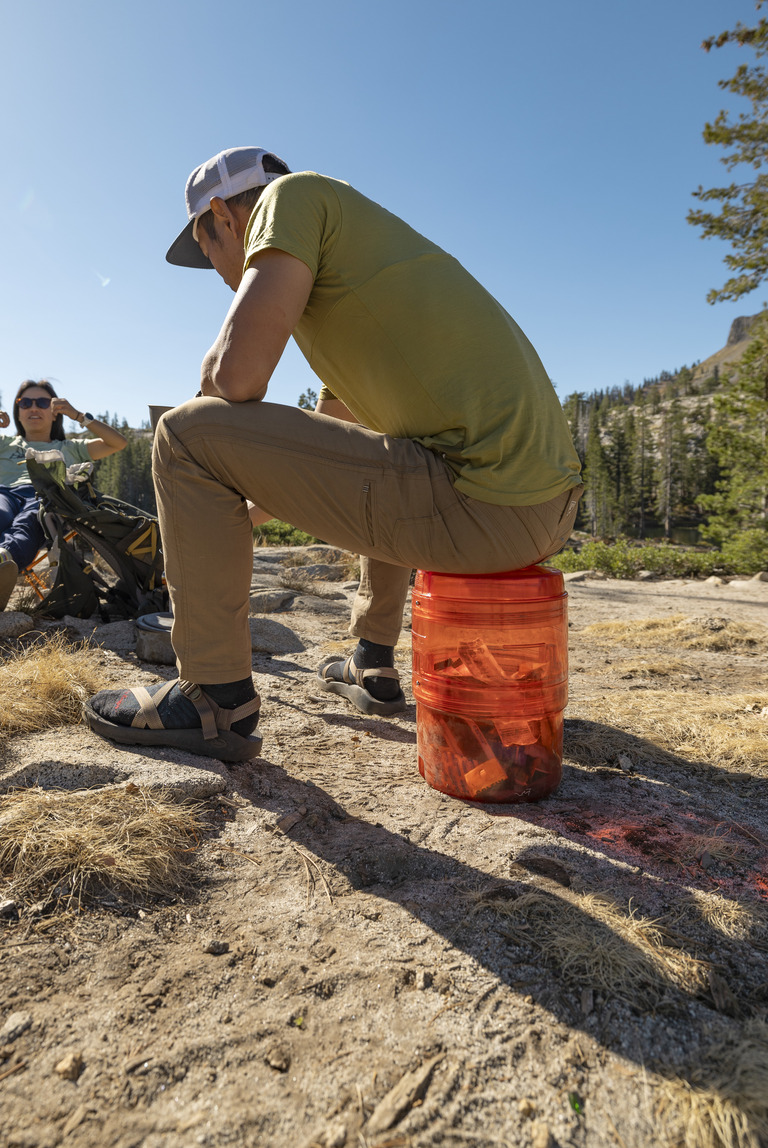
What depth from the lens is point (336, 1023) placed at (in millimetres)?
1034

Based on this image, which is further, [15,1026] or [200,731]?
[200,731]

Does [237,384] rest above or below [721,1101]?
above

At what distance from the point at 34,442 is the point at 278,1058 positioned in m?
5.16

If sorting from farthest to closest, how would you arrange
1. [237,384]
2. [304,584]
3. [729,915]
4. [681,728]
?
1. [304,584]
2. [681,728]
3. [237,384]
4. [729,915]

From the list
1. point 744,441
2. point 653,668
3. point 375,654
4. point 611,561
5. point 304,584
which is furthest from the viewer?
point 744,441

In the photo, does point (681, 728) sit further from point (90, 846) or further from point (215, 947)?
point (90, 846)

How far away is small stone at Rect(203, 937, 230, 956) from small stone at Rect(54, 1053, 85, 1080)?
274 millimetres

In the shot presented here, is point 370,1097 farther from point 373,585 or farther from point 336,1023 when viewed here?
point 373,585

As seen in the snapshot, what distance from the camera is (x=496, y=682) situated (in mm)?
1795

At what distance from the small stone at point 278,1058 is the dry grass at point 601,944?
18.4 inches

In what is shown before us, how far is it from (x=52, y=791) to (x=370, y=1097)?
3.74 feet

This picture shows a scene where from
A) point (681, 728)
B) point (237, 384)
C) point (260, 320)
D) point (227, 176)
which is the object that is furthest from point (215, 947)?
point (227, 176)

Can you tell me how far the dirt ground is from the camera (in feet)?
2.88

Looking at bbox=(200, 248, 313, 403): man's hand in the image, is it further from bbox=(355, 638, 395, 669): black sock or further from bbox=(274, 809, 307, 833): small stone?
bbox=(355, 638, 395, 669): black sock
